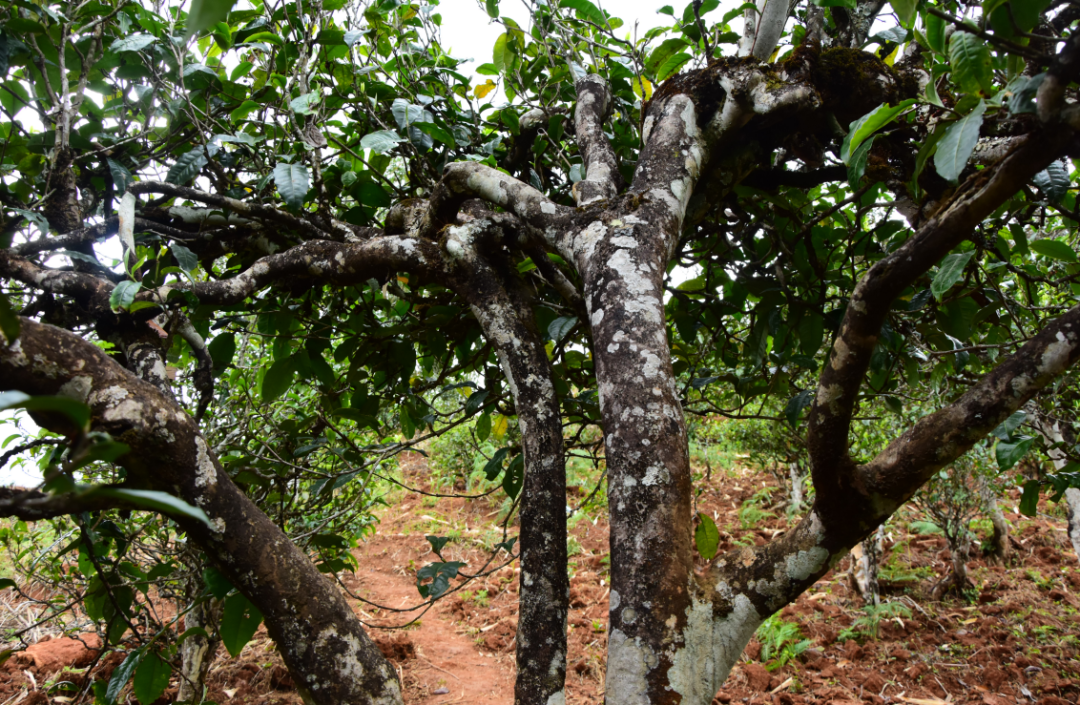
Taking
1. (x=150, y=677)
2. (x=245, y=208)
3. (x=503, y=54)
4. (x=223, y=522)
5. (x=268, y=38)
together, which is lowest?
(x=150, y=677)

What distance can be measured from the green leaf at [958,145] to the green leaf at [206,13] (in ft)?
2.74

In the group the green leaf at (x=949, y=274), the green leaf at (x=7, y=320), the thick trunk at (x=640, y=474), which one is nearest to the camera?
the green leaf at (x=7, y=320)

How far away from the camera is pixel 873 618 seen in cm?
368

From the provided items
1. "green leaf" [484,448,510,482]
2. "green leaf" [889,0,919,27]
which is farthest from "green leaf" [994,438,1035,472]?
"green leaf" [484,448,510,482]

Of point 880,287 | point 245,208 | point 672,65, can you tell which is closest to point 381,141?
point 245,208

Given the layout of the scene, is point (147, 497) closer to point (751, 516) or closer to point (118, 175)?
point (118, 175)

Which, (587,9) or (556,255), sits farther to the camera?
(587,9)

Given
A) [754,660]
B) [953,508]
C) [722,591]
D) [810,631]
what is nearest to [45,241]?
[722,591]

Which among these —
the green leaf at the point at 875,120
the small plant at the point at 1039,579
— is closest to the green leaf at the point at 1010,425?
the green leaf at the point at 875,120

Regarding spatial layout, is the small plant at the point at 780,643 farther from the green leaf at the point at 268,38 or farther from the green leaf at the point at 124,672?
the green leaf at the point at 268,38

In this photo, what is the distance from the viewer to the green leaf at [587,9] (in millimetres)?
1882

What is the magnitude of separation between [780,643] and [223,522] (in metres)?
3.62

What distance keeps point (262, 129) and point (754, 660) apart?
3913mm

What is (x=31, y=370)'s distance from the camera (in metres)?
0.94
